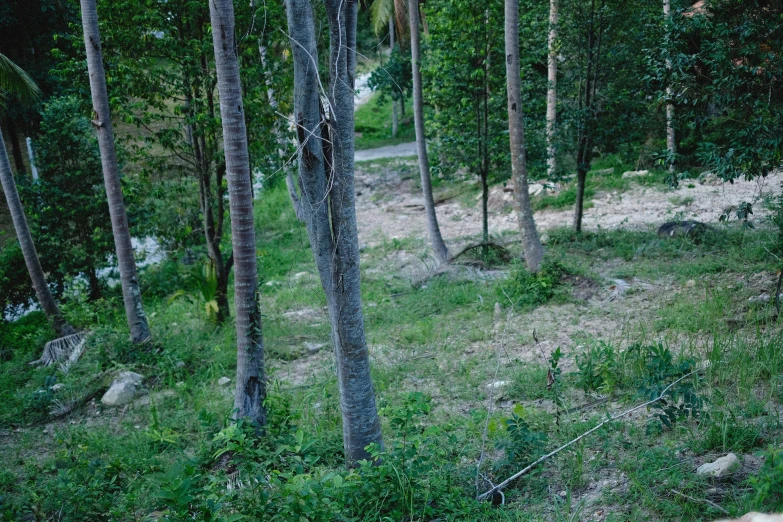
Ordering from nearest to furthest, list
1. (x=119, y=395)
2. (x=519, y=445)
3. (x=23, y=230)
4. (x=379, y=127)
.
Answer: (x=519, y=445) → (x=119, y=395) → (x=23, y=230) → (x=379, y=127)

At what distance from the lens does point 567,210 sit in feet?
46.7

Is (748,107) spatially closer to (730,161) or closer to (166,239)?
(730,161)

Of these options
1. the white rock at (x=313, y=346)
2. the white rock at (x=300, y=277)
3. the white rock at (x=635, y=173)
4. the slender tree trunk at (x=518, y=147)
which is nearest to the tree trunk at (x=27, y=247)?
the white rock at (x=300, y=277)

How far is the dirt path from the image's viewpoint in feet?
39.9

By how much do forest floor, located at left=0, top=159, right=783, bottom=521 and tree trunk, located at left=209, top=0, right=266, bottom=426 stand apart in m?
0.35

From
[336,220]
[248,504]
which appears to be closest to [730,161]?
[336,220]

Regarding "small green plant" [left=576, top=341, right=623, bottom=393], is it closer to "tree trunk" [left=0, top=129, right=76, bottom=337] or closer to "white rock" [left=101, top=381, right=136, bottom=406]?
"white rock" [left=101, top=381, right=136, bottom=406]

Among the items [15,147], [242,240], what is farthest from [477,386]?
[15,147]

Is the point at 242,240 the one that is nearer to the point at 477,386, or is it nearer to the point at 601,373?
the point at 477,386

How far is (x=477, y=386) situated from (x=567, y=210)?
350 inches

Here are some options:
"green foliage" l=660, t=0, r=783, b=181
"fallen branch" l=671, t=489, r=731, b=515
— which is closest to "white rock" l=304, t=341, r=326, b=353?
"green foliage" l=660, t=0, r=783, b=181

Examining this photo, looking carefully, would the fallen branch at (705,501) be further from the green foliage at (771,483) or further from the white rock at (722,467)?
the white rock at (722,467)

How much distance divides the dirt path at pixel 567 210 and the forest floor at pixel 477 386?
0.10m

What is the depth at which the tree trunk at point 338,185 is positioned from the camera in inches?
161
